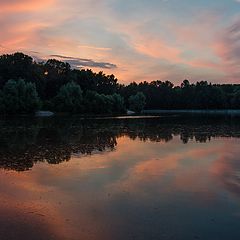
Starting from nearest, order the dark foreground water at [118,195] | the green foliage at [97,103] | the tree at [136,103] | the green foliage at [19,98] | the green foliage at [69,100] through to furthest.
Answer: the dark foreground water at [118,195] → the green foliage at [19,98] → the green foliage at [69,100] → the green foliage at [97,103] → the tree at [136,103]

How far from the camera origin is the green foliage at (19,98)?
7744 centimetres

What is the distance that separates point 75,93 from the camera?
93312 mm

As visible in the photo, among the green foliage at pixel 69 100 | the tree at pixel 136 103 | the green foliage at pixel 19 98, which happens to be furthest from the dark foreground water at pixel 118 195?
the tree at pixel 136 103

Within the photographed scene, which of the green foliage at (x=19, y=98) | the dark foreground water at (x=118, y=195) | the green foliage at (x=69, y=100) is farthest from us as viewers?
the green foliage at (x=69, y=100)

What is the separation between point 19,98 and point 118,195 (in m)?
70.8

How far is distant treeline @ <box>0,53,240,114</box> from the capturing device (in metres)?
79.8

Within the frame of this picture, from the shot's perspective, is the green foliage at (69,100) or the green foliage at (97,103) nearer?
the green foliage at (69,100)

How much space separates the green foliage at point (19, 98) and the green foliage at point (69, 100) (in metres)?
10.9

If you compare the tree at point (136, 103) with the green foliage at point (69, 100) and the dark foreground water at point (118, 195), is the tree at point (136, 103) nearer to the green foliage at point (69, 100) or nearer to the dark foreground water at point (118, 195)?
the green foliage at point (69, 100)

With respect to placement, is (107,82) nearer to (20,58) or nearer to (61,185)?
(20,58)

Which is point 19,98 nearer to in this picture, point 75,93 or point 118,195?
point 75,93

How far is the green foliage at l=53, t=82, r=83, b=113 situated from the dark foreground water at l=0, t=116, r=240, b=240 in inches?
2805

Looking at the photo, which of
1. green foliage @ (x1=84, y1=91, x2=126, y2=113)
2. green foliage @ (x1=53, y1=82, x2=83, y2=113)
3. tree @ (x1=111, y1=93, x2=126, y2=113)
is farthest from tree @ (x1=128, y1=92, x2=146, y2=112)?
green foliage @ (x1=53, y1=82, x2=83, y2=113)

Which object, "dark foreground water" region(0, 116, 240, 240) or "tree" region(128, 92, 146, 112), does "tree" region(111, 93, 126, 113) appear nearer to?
"tree" region(128, 92, 146, 112)
